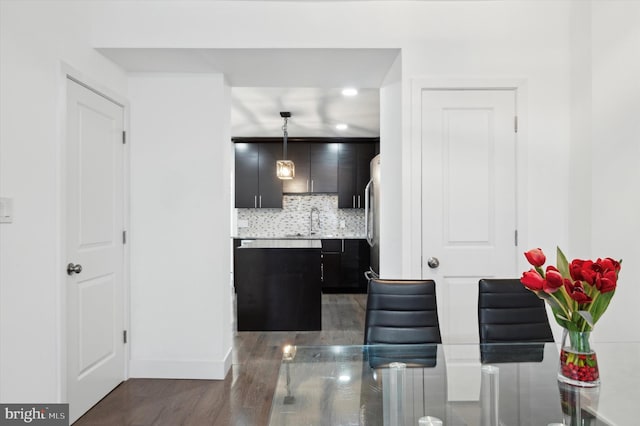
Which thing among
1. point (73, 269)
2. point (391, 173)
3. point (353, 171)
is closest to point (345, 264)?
point (353, 171)

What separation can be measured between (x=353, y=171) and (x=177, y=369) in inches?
182

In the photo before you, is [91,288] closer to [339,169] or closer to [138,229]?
[138,229]

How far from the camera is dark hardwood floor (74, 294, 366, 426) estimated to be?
101 inches

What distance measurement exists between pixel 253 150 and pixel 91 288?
459cm

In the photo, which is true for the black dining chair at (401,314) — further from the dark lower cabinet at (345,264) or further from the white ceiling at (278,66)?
the dark lower cabinet at (345,264)

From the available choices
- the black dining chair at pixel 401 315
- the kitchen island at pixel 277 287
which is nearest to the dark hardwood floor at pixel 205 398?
the kitchen island at pixel 277 287

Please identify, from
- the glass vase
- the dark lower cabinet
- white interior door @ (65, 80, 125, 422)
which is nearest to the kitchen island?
white interior door @ (65, 80, 125, 422)

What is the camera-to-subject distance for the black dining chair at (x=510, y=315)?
1.98m

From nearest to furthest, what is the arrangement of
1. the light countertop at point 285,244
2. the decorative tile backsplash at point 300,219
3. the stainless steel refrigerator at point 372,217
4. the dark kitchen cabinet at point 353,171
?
1. the light countertop at point 285,244
2. the stainless steel refrigerator at point 372,217
3. the dark kitchen cabinet at point 353,171
4. the decorative tile backsplash at point 300,219

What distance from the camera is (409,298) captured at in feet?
6.66

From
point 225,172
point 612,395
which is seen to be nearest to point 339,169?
point 225,172

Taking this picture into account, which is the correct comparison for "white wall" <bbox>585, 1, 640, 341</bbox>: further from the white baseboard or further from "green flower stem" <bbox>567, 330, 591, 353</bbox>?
the white baseboard

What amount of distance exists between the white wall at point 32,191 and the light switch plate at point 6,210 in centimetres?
3

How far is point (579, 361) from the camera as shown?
1355 millimetres
